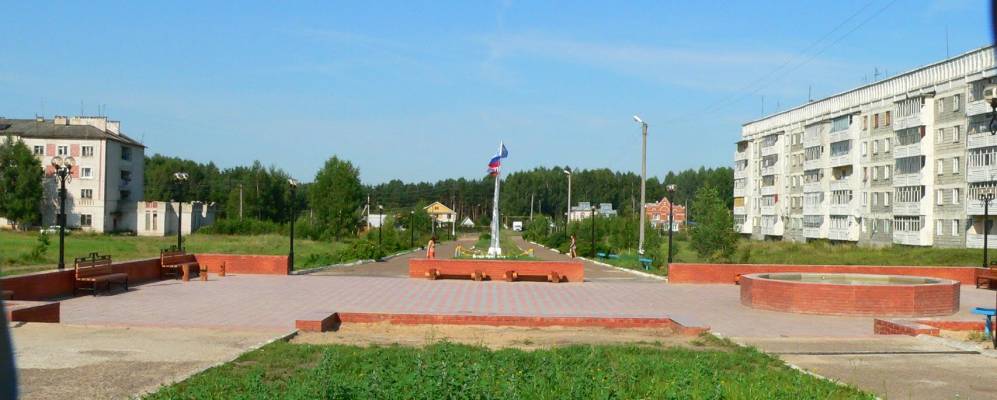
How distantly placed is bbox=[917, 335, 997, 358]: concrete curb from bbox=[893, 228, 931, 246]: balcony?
42.8 meters

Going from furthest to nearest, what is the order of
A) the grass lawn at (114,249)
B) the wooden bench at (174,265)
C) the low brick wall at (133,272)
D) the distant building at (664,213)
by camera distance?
the distant building at (664,213) → the grass lawn at (114,249) → the wooden bench at (174,265) → the low brick wall at (133,272)

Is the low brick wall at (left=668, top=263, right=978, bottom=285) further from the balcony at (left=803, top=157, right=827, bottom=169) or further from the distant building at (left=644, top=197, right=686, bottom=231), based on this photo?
the balcony at (left=803, top=157, right=827, bottom=169)

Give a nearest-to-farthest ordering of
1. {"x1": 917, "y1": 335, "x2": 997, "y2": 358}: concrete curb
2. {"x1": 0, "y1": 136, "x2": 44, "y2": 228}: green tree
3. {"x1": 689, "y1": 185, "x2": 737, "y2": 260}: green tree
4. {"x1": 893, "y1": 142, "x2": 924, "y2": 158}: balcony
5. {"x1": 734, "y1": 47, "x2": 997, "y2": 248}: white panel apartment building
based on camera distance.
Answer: {"x1": 917, "y1": 335, "x2": 997, "y2": 358}: concrete curb
{"x1": 689, "y1": 185, "x2": 737, "y2": 260}: green tree
{"x1": 734, "y1": 47, "x2": 997, "y2": 248}: white panel apartment building
{"x1": 893, "y1": 142, "x2": 924, "y2": 158}: balcony
{"x1": 0, "y1": 136, "x2": 44, "y2": 228}: green tree

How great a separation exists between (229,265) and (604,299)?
40.1 feet

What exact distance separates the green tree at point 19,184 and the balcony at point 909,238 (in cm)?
6164

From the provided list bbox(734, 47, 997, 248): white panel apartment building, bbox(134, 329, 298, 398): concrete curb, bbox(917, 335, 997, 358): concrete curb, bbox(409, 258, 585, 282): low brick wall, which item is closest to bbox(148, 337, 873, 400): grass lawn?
bbox(134, 329, 298, 398): concrete curb

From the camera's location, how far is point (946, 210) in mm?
50125

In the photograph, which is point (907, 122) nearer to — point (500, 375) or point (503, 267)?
point (503, 267)

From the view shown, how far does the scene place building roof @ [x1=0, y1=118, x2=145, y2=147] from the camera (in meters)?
68.9

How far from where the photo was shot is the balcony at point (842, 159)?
61.8 m

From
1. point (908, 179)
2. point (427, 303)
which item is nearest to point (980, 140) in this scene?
point (908, 179)

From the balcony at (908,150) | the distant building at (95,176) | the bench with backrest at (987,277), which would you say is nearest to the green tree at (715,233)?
the bench with backrest at (987,277)

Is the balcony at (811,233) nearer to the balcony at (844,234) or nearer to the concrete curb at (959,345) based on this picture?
the balcony at (844,234)

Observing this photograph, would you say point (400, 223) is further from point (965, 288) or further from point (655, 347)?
point (655, 347)
